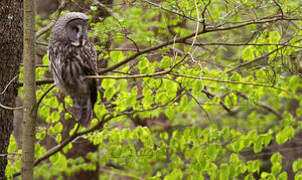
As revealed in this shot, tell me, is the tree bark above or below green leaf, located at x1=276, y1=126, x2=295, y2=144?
above

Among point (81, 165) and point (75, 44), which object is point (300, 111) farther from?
point (75, 44)

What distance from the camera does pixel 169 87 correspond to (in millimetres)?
3559

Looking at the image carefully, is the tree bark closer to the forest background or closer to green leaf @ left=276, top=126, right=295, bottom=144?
the forest background

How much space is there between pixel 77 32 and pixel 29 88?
0.51 m

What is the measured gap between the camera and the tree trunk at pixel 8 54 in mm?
2916

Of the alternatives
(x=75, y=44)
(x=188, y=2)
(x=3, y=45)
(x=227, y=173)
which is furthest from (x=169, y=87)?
(x=3, y=45)

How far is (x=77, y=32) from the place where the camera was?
2.46 m

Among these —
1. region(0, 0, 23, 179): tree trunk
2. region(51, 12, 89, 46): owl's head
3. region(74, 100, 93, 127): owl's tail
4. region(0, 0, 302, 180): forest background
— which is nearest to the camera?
region(51, 12, 89, 46): owl's head

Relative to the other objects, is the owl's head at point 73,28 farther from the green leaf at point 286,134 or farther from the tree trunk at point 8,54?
the green leaf at point 286,134

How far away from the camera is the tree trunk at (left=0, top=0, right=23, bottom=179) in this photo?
292 cm

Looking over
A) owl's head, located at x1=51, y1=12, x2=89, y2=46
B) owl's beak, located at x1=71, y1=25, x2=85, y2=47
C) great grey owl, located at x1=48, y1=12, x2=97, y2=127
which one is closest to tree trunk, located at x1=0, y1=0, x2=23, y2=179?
great grey owl, located at x1=48, y1=12, x2=97, y2=127

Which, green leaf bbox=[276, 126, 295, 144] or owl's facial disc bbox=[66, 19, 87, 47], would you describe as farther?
green leaf bbox=[276, 126, 295, 144]

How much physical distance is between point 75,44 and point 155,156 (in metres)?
2.02

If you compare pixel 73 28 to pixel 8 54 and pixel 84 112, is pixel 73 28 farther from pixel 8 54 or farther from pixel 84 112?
pixel 8 54
